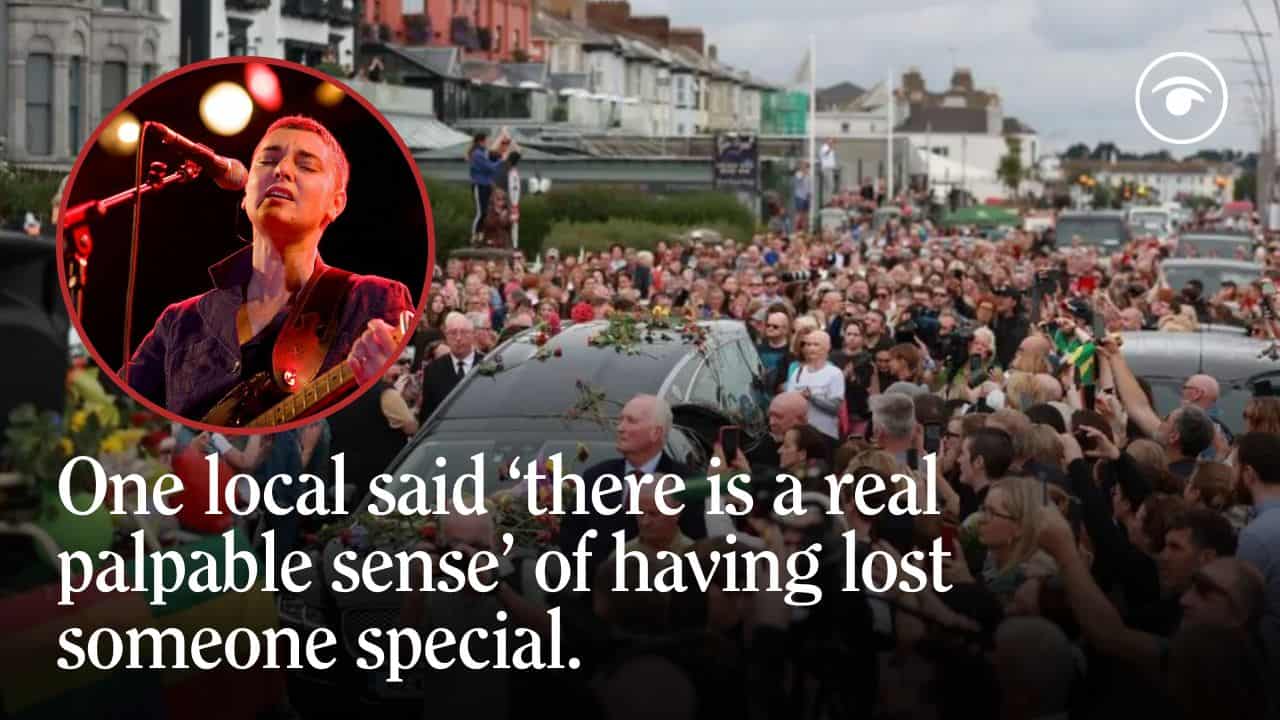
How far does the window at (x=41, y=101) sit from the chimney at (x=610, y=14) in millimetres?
74687

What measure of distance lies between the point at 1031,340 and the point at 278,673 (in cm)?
627

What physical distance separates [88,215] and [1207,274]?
2465cm

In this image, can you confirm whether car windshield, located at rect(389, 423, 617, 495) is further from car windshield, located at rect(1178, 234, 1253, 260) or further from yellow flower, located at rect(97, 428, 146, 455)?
car windshield, located at rect(1178, 234, 1253, 260)

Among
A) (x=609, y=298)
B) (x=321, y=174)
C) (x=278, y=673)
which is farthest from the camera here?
(x=609, y=298)

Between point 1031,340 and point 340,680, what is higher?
point 1031,340

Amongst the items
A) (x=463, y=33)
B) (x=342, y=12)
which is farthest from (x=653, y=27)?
(x=342, y=12)

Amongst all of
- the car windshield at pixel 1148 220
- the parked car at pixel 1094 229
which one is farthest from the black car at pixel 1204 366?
the car windshield at pixel 1148 220

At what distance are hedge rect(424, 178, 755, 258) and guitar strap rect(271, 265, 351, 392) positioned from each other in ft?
78.6

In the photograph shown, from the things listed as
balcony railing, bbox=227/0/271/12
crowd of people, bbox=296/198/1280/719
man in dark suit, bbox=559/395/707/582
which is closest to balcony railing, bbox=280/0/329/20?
balcony railing, bbox=227/0/271/12

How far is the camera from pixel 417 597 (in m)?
7.35

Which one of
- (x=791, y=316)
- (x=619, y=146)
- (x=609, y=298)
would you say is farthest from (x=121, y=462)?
(x=619, y=146)

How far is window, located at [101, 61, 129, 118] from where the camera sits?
46100mm

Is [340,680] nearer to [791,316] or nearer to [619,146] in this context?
[791,316]

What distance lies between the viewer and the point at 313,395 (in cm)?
710
